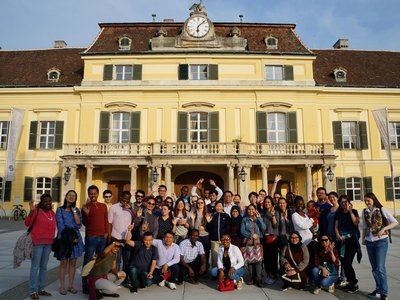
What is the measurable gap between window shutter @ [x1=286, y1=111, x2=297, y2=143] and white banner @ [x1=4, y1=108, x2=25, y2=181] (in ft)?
52.5

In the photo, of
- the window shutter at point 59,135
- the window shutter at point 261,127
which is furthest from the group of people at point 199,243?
the window shutter at point 59,135

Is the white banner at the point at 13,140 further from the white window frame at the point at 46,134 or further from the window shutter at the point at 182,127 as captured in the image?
the window shutter at the point at 182,127

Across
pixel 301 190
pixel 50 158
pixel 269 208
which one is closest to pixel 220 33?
pixel 301 190

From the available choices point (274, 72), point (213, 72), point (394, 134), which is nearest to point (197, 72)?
point (213, 72)

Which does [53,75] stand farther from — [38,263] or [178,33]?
[38,263]

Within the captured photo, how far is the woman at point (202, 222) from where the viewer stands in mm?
6910

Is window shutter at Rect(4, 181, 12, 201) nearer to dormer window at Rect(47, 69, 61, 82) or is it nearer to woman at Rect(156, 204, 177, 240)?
dormer window at Rect(47, 69, 61, 82)

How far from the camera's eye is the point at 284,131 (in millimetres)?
21031

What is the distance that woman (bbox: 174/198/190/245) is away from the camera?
6973 mm

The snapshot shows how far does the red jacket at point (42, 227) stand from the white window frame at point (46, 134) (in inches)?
677

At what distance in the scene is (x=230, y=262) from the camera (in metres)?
6.23

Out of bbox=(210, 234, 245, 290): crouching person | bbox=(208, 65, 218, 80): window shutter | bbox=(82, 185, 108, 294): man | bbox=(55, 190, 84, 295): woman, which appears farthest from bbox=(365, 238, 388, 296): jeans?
bbox=(208, 65, 218, 80): window shutter

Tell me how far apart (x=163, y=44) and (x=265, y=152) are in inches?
375

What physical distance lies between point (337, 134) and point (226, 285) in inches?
699
